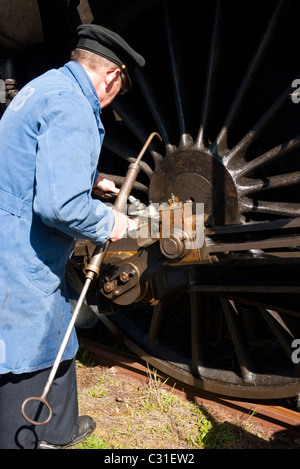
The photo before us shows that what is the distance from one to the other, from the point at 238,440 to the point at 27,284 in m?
1.50

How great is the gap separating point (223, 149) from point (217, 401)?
5.04 feet

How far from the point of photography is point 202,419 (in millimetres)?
2734

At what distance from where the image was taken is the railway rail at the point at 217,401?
102 inches

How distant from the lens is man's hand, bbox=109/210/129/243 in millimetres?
1936

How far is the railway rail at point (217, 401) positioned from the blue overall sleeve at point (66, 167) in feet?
5.21

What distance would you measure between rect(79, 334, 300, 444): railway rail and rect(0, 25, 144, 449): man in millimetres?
1076

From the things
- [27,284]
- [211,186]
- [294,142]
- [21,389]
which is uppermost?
[294,142]

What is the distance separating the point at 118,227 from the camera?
6.40 feet

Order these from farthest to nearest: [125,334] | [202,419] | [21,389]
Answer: [125,334] < [202,419] < [21,389]

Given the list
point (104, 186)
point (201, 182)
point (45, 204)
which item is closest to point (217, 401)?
point (201, 182)

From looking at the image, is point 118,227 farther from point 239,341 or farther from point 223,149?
point 239,341

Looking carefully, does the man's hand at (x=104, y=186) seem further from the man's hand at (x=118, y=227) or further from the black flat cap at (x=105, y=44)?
the black flat cap at (x=105, y=44)
